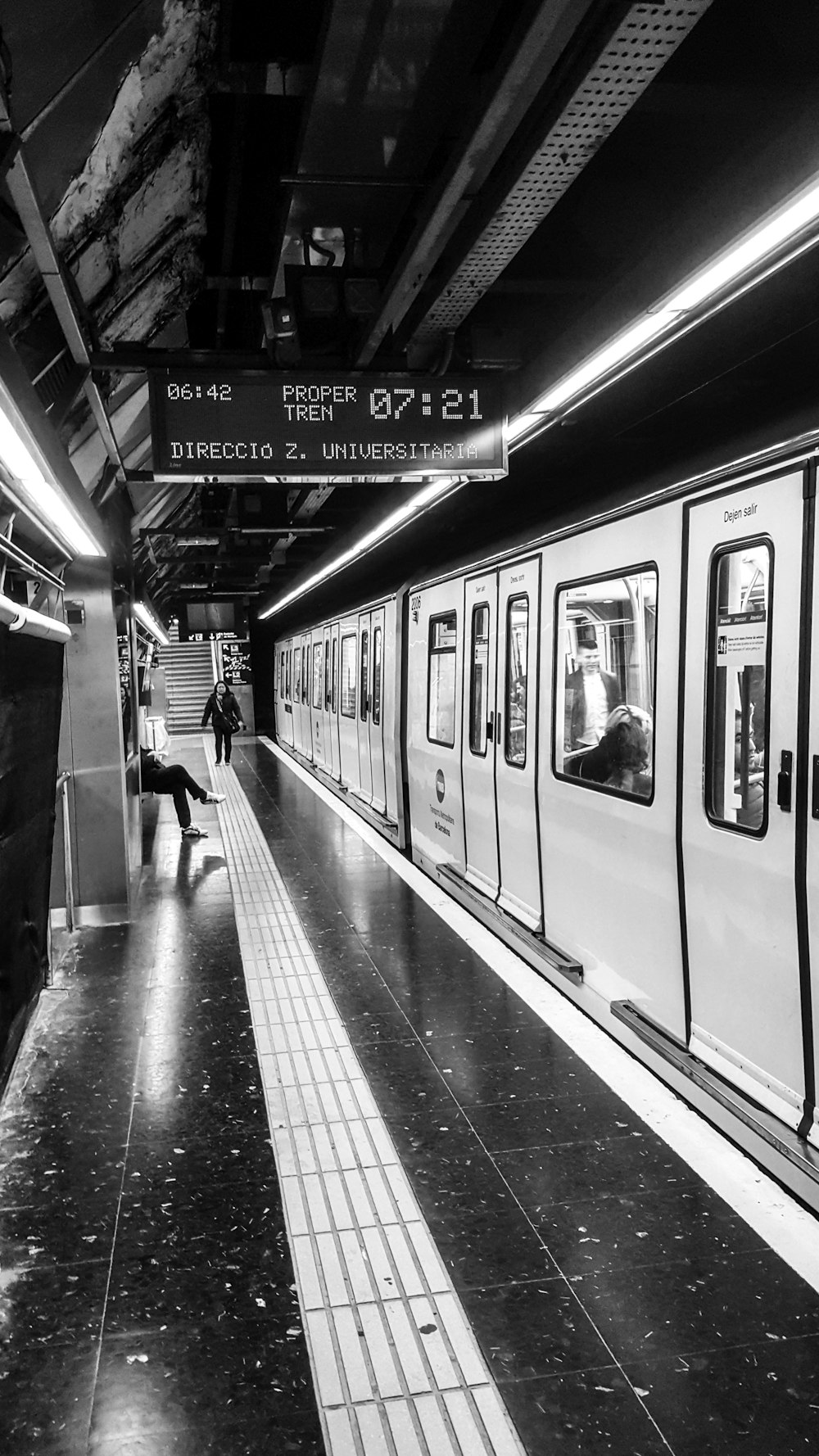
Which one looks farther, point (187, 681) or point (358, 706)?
point (187, 681)

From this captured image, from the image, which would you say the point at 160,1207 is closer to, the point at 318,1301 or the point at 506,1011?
the point at 318,1301

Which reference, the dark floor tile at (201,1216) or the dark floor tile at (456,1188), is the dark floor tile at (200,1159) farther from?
the dark floor tile at (456,1188)

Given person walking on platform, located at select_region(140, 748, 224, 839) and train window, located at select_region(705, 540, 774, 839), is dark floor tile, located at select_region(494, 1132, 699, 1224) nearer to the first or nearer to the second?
train window, located at select_region(705, 540, 774, 839)

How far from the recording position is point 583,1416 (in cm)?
212

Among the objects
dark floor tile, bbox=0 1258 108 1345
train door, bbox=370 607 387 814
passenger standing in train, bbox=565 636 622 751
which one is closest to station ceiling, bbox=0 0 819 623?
passenger standing in train, bbox=565 636 622 751

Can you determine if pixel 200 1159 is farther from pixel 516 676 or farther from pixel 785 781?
pixel 516 676

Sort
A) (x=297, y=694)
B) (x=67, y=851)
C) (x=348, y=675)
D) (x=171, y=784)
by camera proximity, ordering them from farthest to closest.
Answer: (x=297, y=694)
(x=348, y=675)
(x=171, y=784)
(x=67, y=851)

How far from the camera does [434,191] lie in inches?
116

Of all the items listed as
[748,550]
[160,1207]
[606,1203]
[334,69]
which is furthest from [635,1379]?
[334,69]

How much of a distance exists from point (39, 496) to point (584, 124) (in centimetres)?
215

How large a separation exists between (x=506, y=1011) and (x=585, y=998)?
35 centimetres

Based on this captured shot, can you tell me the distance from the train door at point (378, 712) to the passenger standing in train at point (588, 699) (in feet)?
16.4

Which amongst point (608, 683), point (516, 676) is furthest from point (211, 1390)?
point (516, 676)

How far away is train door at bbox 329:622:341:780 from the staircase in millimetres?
17647
